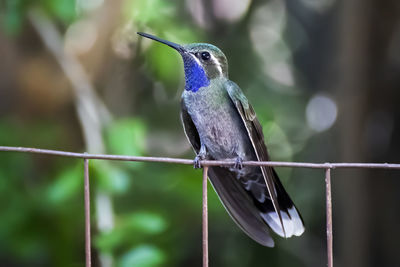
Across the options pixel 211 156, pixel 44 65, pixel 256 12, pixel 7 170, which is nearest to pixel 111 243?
pixel 211 156

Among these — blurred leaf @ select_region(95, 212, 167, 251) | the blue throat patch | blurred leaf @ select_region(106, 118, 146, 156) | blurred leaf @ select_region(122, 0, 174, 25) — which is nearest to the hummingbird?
the blue throat patch

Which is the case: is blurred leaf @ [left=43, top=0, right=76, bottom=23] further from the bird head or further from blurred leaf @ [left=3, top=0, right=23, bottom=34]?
the bird head

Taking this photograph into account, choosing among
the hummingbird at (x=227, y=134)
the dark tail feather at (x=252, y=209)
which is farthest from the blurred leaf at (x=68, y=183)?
the dark tail feather at (x=252, y=209)

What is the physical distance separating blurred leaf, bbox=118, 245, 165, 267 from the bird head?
2.15ft

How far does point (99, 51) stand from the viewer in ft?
11.5

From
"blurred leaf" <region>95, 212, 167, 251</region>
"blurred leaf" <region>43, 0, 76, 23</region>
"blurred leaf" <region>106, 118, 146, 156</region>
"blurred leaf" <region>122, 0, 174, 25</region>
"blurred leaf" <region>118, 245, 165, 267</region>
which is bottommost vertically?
"blurred leaf" <region>118, 245, 165, 267</region>

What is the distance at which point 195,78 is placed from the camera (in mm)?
2402

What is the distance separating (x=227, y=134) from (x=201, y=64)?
306 millimetres

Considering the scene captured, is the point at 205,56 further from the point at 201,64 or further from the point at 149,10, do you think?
the point at 149,10

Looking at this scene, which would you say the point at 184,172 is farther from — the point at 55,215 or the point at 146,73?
the point at 146,73

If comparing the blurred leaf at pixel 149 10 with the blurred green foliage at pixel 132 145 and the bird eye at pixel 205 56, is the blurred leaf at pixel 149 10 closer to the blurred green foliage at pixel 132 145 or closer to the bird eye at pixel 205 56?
the blurred green foliage at pixel 132 145

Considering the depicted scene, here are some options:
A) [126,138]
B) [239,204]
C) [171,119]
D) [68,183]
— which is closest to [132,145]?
[126,138]

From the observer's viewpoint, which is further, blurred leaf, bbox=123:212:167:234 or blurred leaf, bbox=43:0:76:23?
blurred leaf, bbox=43:0:76:23

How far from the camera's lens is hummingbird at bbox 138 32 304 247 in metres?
2.10
